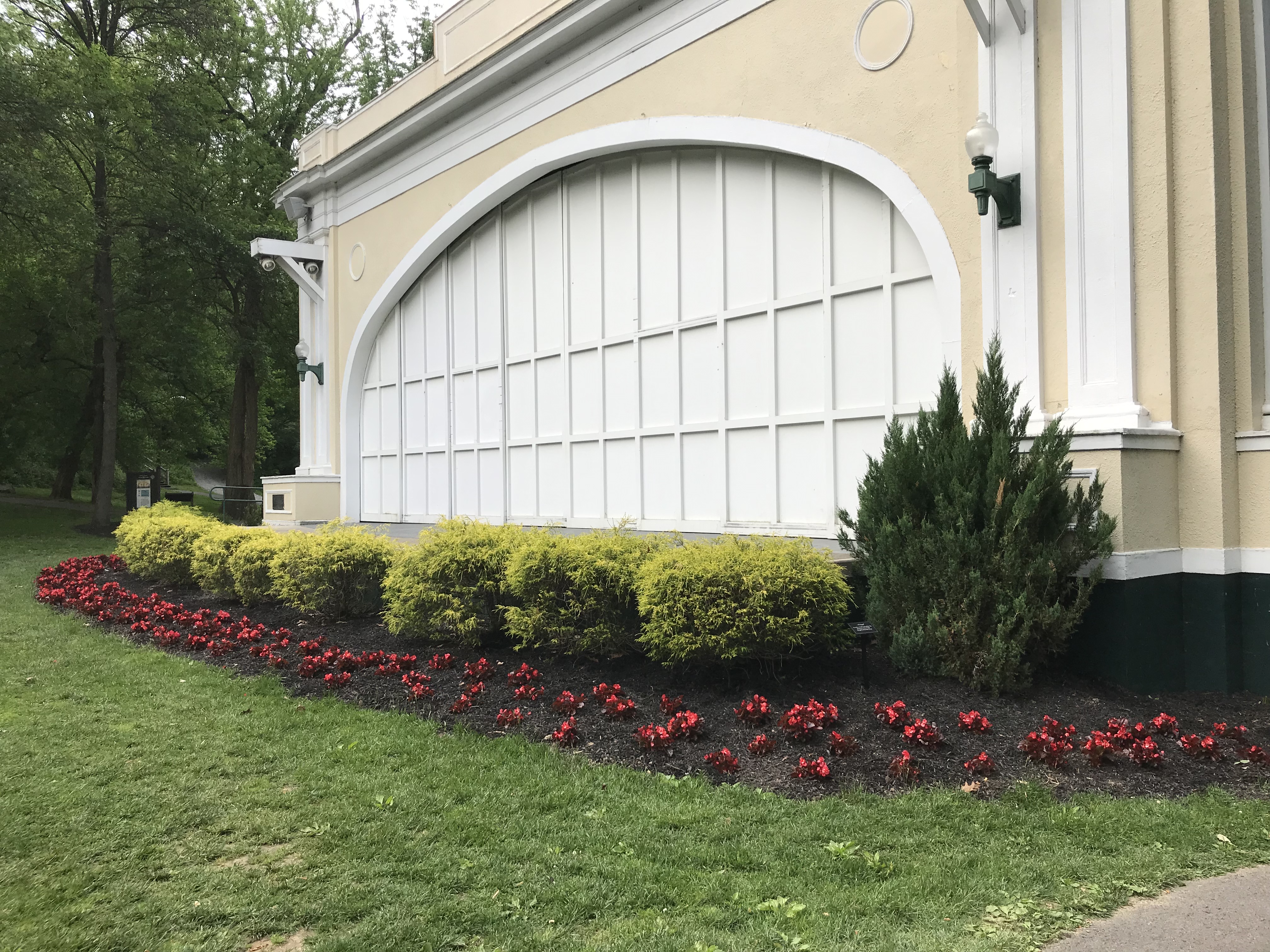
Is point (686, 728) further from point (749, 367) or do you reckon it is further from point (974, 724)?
point (749, 367)

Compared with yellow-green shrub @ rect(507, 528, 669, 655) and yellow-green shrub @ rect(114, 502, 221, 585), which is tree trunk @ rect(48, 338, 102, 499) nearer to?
yellow-green shrub @ rect(114, 502, 221, 585)

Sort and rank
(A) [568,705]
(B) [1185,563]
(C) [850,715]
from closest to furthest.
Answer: (C) [850,715], (A) [568,705], (B) [1185,563]

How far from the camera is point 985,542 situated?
4.88 metres

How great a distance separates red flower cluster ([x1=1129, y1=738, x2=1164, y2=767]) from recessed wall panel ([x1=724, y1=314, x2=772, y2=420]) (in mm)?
4423

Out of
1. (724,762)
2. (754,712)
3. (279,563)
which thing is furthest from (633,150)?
(724,762)

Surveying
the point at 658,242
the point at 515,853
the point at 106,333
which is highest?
the point at 106,333

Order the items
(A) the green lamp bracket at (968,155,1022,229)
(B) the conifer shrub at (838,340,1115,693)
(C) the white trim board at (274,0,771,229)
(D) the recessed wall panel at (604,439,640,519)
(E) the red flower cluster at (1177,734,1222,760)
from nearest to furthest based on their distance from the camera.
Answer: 1. (E) the red flower cluster at (1177,734,1222,760)
2. (B) the conifer shrub at (838,340,1115,693)
3. (A) the green lamp bracket at (968,155,1022,229)
4. (C) the white trim board at (274,0,771,229)
5. (D) the recessed wall panel at (604,439,640,519)

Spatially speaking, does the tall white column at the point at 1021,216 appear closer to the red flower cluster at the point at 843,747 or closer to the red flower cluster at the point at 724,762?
the red flower cluster at the point at 843,747

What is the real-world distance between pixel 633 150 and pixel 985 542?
610 centimetres

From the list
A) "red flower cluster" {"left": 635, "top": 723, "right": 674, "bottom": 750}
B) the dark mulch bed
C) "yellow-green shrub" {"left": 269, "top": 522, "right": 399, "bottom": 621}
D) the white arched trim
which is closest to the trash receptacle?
the white arched trim

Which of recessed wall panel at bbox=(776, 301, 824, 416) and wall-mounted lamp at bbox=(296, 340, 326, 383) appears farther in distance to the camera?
wall-mounted lamp at bbox=(296, 340, 326, 383)

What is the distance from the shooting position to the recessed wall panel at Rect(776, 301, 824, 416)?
7488 millimetres

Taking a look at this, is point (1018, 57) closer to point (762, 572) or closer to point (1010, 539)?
point (1010, 539)

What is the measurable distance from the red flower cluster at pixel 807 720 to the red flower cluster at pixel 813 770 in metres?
0.31
